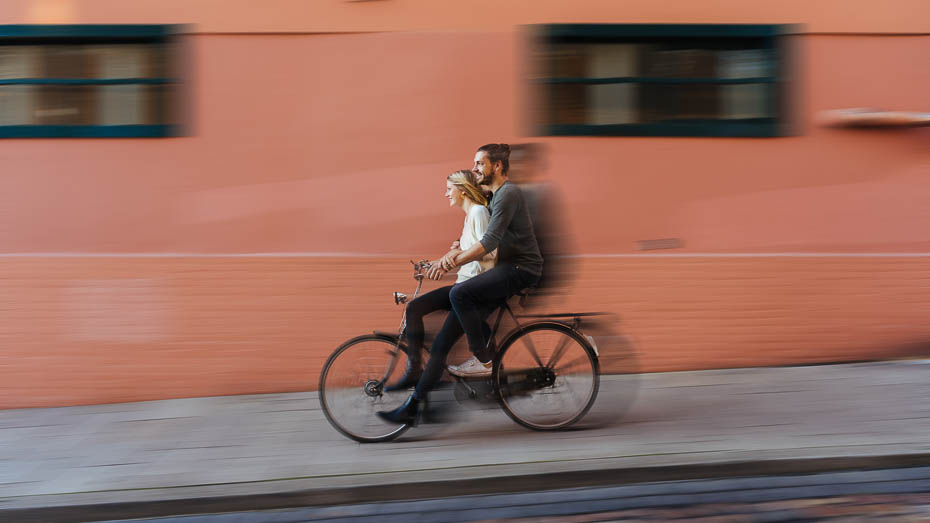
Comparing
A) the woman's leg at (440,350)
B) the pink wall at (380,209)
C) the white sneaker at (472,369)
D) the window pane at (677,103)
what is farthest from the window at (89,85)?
the window pane at (677,103)

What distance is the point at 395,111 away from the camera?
6285 millimetres

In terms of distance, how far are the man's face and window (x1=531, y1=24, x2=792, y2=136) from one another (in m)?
1.73

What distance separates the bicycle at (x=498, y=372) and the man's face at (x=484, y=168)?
2.00 ft

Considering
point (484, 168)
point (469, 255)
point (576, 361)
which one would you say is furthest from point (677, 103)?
point (469, 255)

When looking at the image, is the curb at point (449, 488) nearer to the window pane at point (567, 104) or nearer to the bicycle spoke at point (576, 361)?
the bicycle spoke at point (576, 361)

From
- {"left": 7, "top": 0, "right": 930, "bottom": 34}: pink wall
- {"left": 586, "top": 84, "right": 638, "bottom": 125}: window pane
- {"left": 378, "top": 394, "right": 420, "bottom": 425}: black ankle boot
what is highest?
{"left": 7, "top": 0, "right": 930, "bottom": 34}: pink wall

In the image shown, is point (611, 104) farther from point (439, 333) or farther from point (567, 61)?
point (439, 333)

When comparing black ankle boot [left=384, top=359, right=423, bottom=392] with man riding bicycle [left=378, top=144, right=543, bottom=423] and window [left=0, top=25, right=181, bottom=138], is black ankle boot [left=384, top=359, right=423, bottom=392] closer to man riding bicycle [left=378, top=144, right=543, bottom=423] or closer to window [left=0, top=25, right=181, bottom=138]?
man riding bicycle [left=378, top=144, right=543, bottom=423]

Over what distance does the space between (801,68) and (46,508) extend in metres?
6.10

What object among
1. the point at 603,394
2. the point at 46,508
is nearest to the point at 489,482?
the point at 603,394

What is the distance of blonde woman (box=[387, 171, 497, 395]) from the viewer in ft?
15.3

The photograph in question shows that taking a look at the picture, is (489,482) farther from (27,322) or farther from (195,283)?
(27,322)

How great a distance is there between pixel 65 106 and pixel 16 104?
387 mm

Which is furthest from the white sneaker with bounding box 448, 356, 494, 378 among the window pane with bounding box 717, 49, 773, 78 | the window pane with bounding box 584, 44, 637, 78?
the window pane with bounding box 717, 49, 773, 78
